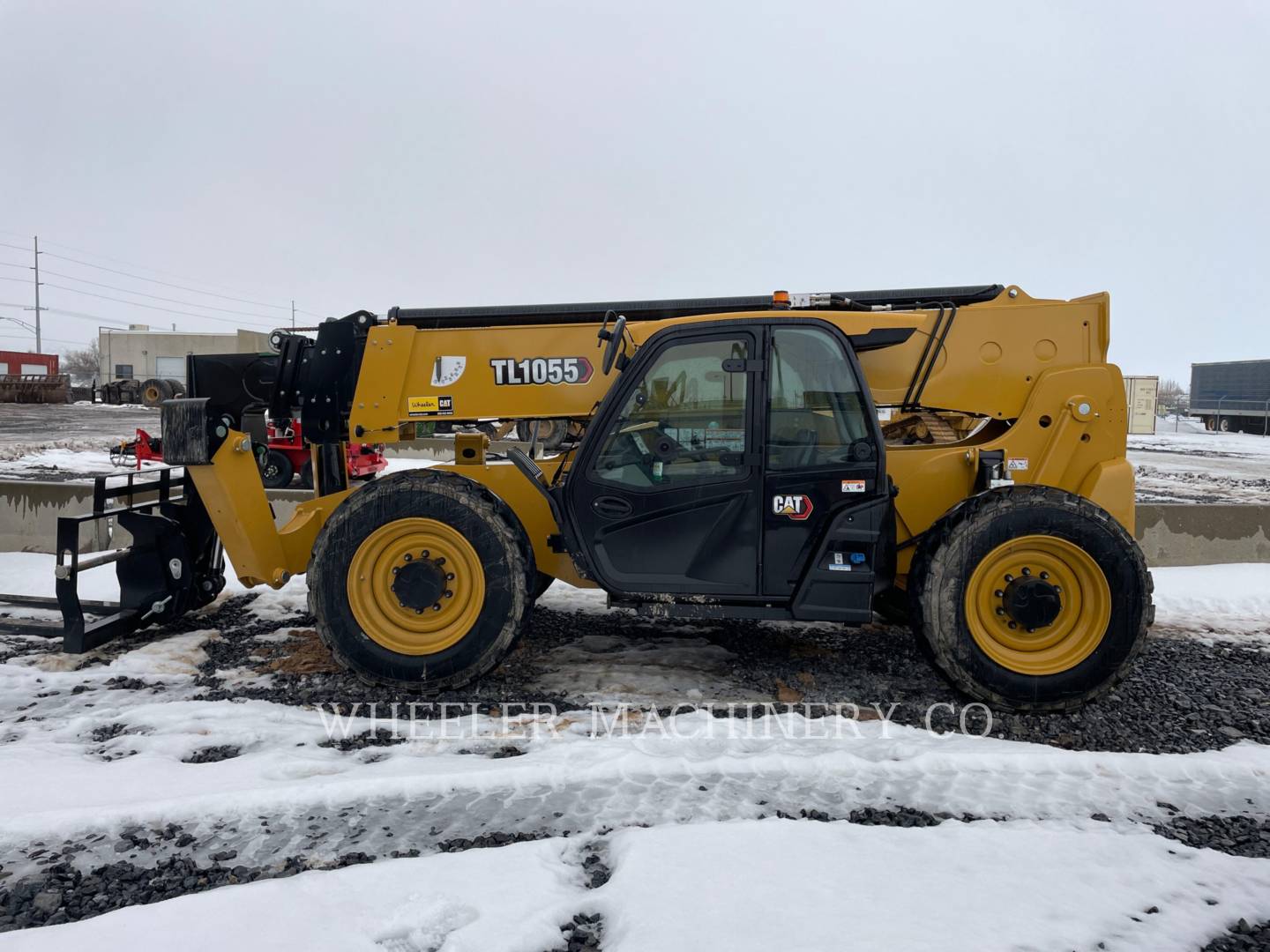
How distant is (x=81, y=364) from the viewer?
9344 cm

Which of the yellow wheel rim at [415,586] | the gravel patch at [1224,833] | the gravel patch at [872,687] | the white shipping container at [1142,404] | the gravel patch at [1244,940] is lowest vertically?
the gravel patch at [1244,940]

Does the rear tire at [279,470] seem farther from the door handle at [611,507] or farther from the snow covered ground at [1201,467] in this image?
the snow covered ground at [1201,467]

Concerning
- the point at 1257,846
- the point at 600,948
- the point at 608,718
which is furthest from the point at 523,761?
the point at 1257,846

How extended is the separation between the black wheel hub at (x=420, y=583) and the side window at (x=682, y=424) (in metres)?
1.01

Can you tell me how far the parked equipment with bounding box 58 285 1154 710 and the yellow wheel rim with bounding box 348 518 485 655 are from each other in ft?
0.04

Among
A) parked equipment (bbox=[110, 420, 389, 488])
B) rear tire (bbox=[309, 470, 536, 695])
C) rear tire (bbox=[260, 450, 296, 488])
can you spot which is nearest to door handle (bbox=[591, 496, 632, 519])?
rear tire (bbox=[309, 470, 536, 695])

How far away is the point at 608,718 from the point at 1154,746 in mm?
2564

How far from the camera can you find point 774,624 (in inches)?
239

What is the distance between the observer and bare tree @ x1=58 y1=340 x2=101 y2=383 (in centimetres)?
7950

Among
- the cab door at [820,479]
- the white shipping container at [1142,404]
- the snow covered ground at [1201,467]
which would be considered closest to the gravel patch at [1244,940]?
the cab door at [820,479]

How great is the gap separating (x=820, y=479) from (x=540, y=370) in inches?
68.6

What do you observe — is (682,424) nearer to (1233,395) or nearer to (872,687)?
(872,687)

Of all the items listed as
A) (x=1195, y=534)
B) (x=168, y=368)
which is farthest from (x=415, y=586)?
(x=168, y=368)

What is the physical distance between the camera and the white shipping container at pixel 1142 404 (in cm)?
3180
